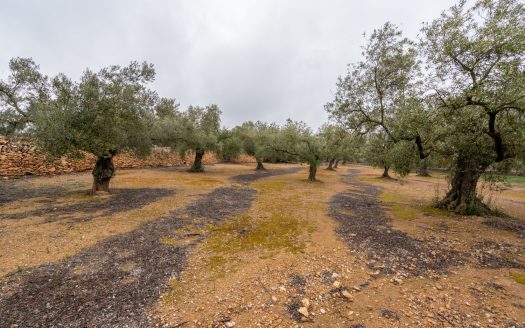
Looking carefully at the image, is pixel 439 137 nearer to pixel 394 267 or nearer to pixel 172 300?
pixel 394 267

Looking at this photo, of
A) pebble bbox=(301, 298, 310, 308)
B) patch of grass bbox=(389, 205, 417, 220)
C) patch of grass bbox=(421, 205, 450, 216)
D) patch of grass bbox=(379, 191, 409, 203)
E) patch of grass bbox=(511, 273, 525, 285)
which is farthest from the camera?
patch of grass bbox=(379, 191, 409, 203)

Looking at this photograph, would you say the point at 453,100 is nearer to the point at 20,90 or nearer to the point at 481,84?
the point at 481,84

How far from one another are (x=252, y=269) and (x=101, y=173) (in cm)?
1274

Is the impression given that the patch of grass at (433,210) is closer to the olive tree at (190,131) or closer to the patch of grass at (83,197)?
the patch of grass at (83,197)

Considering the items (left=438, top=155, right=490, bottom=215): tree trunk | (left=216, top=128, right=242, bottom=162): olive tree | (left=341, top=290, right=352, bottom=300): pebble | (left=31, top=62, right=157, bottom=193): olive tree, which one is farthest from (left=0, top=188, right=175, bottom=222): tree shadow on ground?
(left=216, top=128, right=242, bottom=162): olive tree

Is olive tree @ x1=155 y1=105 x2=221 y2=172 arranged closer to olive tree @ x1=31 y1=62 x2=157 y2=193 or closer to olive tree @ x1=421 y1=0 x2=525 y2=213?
olive tree @ x1=31 y1=62 x2=157 y2=193

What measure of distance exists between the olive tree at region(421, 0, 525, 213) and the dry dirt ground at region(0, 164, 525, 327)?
141 inches

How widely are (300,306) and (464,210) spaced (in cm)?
1187

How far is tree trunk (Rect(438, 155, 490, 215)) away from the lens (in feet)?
37.8

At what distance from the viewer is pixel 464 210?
11531mm

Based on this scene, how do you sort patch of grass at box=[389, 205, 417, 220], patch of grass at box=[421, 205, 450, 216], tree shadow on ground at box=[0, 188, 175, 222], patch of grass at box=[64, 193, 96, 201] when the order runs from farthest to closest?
1. patch of grass at box=[64, 193, 96, 201]
2. patch of grass at box=[421, 205, 450, 216]
3. patch of grass at box=[389, 205, 417, 220]
4. tree shadow on ground at box=[0, 188, 175, 222]

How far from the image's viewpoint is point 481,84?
26.3 ft

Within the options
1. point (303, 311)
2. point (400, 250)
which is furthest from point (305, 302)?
point (400, 250)

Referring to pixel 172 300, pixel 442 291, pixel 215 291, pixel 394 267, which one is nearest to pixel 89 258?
pixel 172 300
